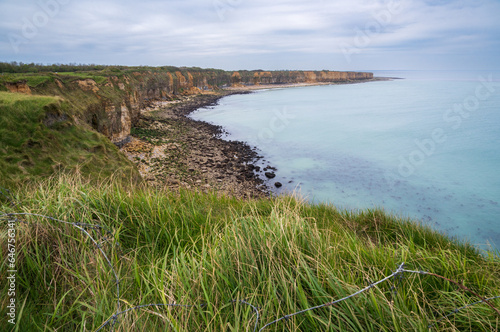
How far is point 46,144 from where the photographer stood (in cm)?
868

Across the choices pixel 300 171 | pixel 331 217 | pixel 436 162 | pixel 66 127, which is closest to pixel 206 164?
pixel 300 171

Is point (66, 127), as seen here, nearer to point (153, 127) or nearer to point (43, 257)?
point (43, 257)

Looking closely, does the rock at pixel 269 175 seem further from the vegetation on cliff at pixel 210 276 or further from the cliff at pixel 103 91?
the vegetation on cliff at pixel 210 276

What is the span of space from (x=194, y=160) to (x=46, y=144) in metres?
11.5

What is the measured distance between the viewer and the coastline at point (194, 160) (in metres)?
15.4

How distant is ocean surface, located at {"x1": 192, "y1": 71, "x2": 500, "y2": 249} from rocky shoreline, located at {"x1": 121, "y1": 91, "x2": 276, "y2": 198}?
7.43 ft

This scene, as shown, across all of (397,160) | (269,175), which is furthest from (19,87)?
(397,160)

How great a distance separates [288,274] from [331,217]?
389cm

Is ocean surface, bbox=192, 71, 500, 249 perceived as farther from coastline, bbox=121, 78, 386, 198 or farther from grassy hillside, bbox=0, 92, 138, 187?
grassy hillside, bbox=0, 92, 138, 187

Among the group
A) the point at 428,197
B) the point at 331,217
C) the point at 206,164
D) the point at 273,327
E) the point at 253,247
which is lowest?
the point at 428,197

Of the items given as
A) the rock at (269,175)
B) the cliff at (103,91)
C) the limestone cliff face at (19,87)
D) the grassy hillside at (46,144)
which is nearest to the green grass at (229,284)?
the grassy hillside at (46,144)

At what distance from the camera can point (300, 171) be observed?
20.8 m

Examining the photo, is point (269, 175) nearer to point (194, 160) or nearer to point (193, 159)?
point (194, 160)

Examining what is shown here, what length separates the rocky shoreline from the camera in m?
15.4
